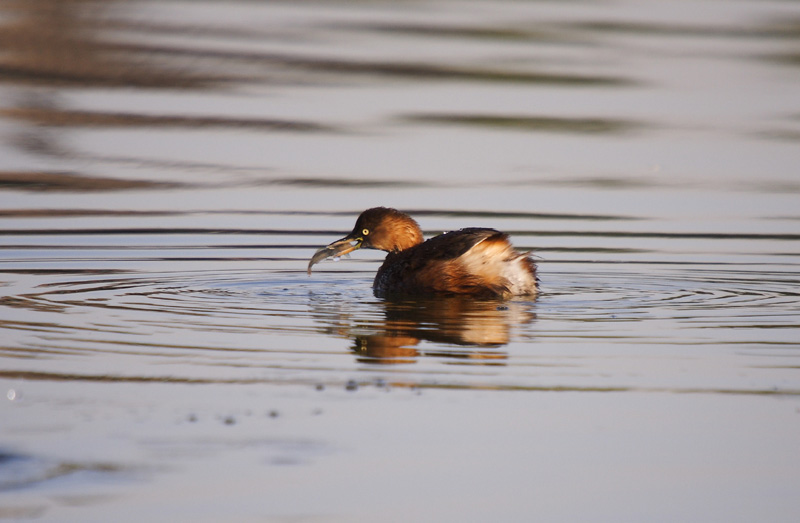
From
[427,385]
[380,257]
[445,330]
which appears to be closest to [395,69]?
[380,257]

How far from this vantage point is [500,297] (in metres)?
9.80

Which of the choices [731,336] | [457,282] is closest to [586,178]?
[457,282]

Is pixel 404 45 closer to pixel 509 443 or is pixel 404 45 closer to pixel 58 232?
pixel 58 232

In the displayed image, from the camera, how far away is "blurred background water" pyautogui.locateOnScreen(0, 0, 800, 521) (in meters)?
5.26

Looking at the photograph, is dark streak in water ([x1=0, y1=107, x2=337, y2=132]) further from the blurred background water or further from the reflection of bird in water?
the reflection of bird in water

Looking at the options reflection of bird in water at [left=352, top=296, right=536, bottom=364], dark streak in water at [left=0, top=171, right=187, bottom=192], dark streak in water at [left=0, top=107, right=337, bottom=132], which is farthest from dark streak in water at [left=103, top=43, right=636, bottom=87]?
reflection of bird in water at [left=352, top=296, right=536, bottom=364]

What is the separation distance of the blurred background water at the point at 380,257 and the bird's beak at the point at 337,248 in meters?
0.34

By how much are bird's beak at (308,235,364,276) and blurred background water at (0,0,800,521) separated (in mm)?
341

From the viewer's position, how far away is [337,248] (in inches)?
420

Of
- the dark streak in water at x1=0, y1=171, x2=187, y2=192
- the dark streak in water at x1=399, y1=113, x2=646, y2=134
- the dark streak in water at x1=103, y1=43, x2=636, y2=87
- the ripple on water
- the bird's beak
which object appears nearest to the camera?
the ripple on water

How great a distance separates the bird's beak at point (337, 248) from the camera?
10469 millimetres

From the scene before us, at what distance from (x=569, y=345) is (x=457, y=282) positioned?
224 centimetres

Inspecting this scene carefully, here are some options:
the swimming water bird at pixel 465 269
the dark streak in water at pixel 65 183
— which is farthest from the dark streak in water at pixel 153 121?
→ the swimming water bird at pixel 465 269

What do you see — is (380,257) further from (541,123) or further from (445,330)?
(541,123)
